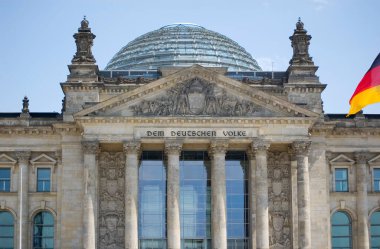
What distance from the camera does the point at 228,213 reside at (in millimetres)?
74562

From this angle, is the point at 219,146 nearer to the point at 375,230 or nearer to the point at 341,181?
the point at 341,181

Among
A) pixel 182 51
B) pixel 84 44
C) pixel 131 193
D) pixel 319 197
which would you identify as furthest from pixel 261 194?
pixel 182 51

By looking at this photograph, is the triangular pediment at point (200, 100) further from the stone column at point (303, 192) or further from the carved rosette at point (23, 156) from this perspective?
the carved rosette at point (23, 156)

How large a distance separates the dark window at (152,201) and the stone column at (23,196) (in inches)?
374

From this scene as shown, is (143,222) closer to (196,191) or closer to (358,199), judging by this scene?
(196,191)

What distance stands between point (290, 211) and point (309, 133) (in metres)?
6.55

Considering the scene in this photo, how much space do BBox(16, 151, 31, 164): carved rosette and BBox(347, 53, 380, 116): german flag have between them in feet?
113

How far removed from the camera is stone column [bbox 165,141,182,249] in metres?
70.8

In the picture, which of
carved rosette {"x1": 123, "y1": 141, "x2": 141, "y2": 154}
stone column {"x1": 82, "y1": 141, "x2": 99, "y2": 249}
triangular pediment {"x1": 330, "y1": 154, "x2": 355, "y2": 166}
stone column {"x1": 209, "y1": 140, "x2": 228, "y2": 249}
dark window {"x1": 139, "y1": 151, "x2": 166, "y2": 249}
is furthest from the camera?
triangular pediment {"x1": 330, "y1": 154, "x2": 355, "y2": 166}

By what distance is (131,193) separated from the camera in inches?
2803

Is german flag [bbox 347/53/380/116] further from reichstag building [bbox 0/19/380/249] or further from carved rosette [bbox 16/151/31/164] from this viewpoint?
carved rosette [bbox 16/151/31/164]

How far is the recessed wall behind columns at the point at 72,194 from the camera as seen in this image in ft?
239

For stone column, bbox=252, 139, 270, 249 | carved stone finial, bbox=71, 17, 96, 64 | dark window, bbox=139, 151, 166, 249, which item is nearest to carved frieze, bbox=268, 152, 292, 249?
stone column, bbox=252, 139, 270, 249

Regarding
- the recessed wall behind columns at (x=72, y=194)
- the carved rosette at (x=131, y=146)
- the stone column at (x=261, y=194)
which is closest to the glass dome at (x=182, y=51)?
the recessed wall behind columns at (x=72, y=194)
